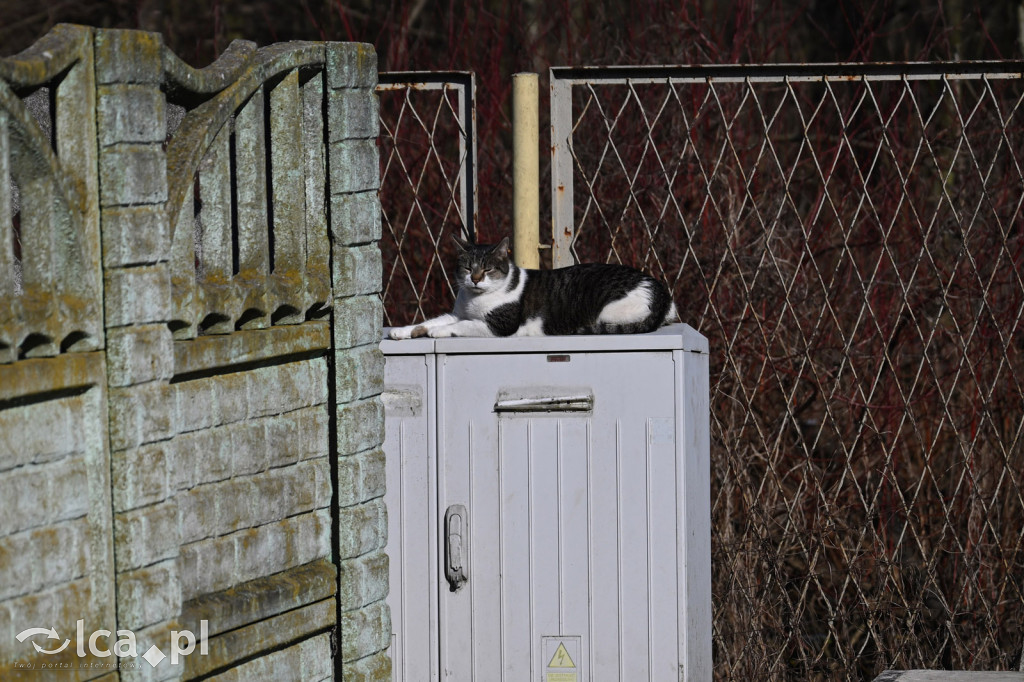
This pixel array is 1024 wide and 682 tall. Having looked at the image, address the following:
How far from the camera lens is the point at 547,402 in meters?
4.24

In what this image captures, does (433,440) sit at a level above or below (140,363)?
below

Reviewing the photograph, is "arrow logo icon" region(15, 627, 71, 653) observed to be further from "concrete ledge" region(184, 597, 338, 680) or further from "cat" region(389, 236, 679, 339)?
"cat" region(389, 236, 679, 339)

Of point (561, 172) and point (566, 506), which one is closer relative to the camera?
point (566, 506)

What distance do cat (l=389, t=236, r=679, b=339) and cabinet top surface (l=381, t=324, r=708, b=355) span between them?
1.45 ft

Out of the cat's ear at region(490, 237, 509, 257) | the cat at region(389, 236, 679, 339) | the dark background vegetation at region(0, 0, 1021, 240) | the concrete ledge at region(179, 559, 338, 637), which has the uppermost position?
the dark background vegetation at region(0, 0, 1021, 240)

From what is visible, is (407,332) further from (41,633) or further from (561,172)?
(41,633)

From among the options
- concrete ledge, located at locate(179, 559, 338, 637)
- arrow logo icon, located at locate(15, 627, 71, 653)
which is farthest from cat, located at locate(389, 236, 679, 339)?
arrow logo icon, located at locate(15, 627, 71, 653)

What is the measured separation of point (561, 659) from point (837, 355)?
2758 mm

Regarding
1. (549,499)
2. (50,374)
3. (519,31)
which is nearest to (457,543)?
(549,499)

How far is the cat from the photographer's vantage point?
4.80m

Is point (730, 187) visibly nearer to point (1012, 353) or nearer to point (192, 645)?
point (1012, 353)

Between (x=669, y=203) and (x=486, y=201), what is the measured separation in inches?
36.7

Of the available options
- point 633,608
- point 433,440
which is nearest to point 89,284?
point 433,440

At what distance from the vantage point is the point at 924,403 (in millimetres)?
5965
